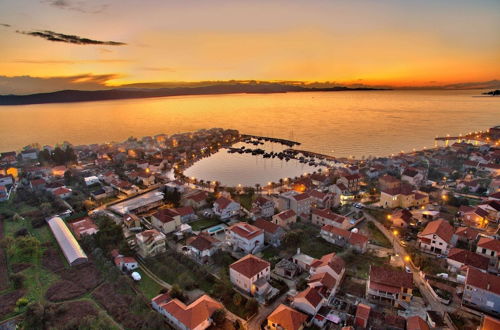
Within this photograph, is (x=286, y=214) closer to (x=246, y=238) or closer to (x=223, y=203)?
(x=246, y=238)

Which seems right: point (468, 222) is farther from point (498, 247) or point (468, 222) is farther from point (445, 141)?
point (445, 141)

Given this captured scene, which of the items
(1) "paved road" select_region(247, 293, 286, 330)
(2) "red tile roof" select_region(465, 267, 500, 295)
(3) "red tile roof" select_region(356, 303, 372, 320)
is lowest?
(1) "paved road" select_region(247, 293, 286, 330)

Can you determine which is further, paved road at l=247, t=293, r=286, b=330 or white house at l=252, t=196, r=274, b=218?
white house at l=252, t=196, r=274, b=218

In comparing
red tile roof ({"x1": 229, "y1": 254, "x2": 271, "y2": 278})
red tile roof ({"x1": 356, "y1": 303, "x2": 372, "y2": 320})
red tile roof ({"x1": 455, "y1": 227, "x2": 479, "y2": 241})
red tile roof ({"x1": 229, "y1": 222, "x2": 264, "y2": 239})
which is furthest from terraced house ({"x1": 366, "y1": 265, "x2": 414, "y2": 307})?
red tile roof ({"x1": 455, "y1": 227, "x2": 479, "y2": 241})

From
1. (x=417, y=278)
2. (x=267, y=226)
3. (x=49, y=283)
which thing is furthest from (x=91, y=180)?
(x=417, y=278)

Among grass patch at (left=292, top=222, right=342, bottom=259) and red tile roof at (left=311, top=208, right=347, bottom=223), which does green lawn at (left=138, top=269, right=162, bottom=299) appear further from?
red tile roof at (left=311, top=208, right=347, bottom=223)

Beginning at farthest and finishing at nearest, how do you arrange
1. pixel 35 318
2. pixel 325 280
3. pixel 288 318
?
1. pixel 325 280
2. pixel 35 318
3. pixel 288 318

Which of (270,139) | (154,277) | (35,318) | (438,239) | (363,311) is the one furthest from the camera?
(270,139)

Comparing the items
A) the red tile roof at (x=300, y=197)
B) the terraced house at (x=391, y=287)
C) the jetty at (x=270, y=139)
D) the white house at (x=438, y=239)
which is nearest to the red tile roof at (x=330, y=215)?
the red tile roof at (x=300, y=197)
